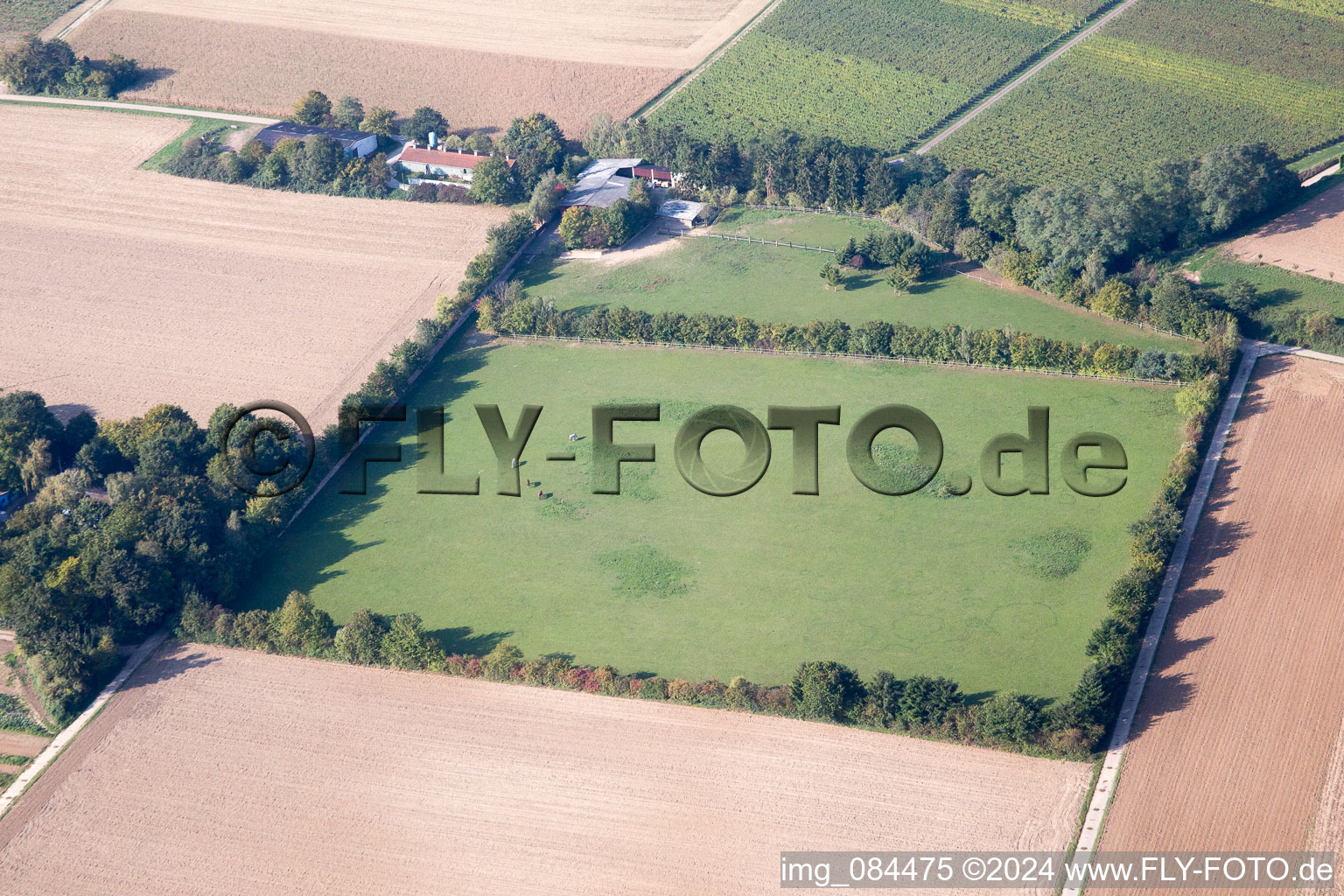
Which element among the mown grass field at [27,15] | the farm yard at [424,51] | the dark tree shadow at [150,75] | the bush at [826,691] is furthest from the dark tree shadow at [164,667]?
the mown grass field at [27,15]

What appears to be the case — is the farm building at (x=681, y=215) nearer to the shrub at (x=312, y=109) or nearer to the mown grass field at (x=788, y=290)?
the mown grass field at (x=788, y=290)

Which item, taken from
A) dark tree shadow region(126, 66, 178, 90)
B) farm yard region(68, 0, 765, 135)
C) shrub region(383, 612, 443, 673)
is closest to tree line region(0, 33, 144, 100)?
dark tree shadow region(126, 66, 178, 90)

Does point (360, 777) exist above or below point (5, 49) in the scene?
below

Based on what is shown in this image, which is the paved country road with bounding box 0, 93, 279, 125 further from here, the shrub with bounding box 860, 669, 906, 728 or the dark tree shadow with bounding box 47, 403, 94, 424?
the shrub with bounding box 860, 669, 906, 728

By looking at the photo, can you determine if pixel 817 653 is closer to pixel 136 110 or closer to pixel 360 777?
pixel 360 777

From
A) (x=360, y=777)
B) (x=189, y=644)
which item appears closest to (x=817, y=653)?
(x=360, y=777)

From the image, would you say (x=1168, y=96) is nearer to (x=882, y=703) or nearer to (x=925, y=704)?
(x=925, y=704)
